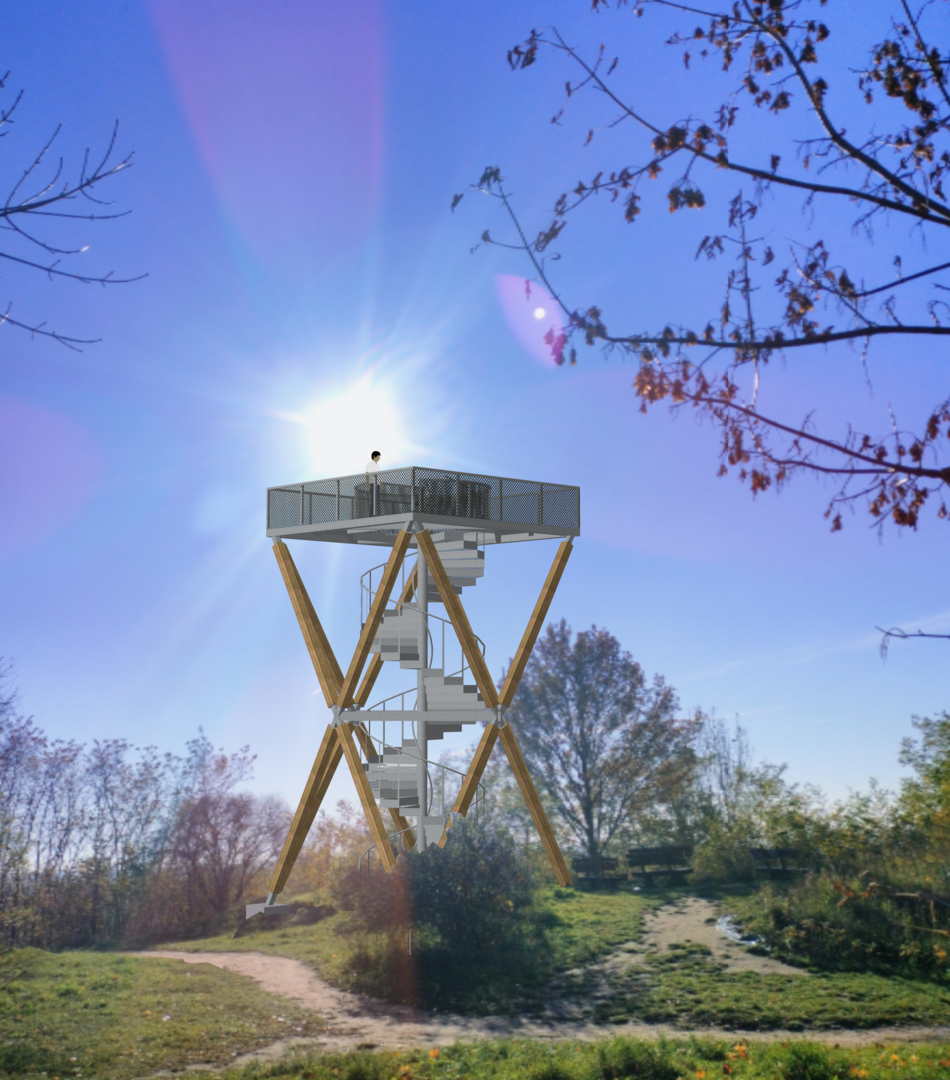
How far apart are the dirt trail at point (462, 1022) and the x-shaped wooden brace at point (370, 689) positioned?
218cm

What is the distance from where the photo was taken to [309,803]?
14.2 m

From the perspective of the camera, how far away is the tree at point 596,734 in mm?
26844

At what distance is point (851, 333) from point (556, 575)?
946 centimetres

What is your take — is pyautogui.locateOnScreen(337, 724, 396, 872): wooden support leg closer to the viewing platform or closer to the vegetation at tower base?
the viewing platform

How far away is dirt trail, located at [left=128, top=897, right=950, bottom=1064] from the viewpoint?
43.0ft

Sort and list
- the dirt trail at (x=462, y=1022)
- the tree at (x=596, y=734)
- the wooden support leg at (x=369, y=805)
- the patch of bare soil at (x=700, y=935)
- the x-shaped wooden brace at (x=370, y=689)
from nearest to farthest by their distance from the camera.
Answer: the dirt trail at (x=462, y=1022) → the wooden support leg at (x=369, y=805) → the x-shaped wooden brace at (x=370, y=689) → the patch of bare soil at (x=700, y=935) → the tree at (x=596, y=734)

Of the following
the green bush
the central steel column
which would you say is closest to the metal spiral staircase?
the central steel column

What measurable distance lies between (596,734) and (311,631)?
565 inches

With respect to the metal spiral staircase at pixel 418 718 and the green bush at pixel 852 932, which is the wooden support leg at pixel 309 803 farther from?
the green bush at pixel 852 932

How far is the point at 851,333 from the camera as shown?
5.60m

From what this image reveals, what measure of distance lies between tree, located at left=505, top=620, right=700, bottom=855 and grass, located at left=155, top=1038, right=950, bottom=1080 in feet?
47.9

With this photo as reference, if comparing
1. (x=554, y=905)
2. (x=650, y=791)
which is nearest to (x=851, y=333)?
(x=554, y=905)

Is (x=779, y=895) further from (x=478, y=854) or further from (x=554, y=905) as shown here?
(x=478, y=854)

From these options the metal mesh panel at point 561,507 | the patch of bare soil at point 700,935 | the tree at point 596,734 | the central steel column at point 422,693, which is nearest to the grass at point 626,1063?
the central steel column at point 422,693
